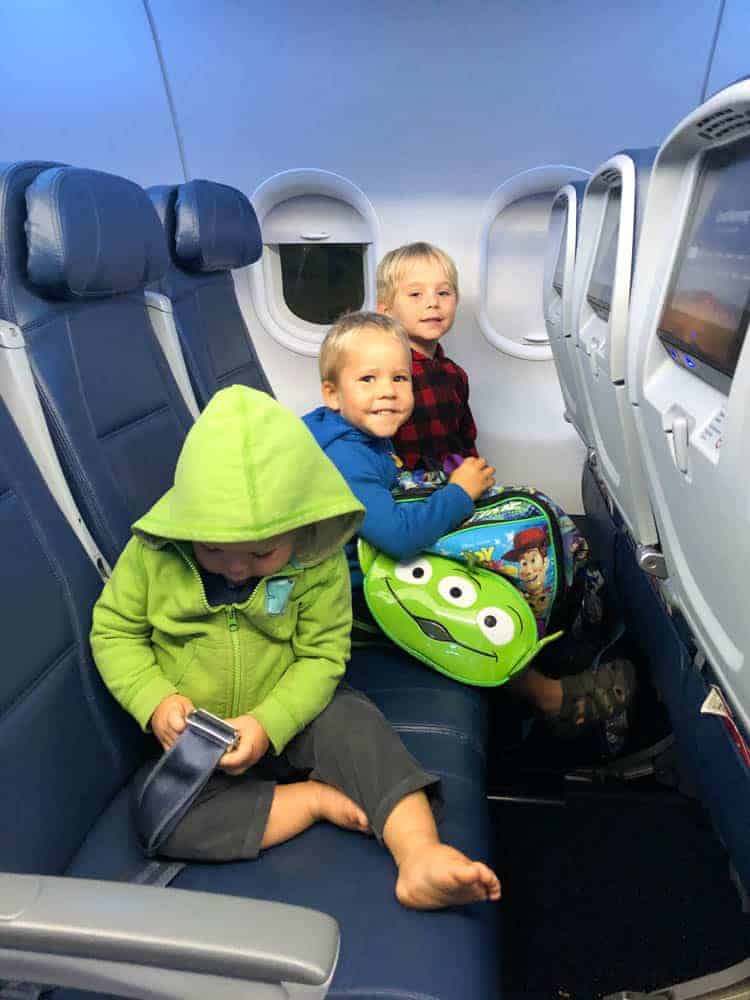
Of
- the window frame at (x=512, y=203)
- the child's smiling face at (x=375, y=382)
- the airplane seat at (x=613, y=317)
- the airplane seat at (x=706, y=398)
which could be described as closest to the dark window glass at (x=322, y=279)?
the window frame at (x=512, y=203)

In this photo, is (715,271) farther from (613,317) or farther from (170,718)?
(170,718)

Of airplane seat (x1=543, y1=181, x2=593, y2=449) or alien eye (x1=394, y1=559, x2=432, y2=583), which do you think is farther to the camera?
airplane seat (x1=543, y1=181, x2=593, y2=449)

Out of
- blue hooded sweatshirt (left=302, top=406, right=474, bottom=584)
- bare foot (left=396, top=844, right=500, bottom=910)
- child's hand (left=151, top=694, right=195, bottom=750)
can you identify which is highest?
blue hooded sweatshirt (left=302, top=406, right=474, bottom=584)

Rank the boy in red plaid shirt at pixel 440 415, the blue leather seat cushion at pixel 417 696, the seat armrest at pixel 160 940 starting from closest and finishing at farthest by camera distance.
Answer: the seat armrest at pixel 160 940, the blue leather seat cushion at pixel 417 696, the boy in red plaid shirt at pixel 440 415

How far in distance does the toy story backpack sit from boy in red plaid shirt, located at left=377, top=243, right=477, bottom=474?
406mm

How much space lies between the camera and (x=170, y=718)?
111cm

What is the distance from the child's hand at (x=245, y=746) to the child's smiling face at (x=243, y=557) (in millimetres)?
214

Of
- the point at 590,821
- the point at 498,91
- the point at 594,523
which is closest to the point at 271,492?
the point at 590,821

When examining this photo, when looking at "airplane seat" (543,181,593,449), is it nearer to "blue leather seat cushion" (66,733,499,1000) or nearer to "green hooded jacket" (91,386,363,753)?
"green hooded jacket" (91,386,363,753)

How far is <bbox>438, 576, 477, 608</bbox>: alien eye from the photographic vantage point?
1560 millimetres

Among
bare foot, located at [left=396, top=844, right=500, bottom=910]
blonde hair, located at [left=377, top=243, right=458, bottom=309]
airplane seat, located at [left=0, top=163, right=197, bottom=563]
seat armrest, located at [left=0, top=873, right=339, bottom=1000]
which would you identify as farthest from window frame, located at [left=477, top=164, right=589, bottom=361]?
seat armrest, located at [left=0, top=873, right=339, bottom=1000]

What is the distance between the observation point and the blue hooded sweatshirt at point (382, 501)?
1.54 metres

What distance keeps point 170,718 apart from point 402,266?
5.30ft

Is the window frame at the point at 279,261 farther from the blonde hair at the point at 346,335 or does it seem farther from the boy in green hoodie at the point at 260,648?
the boy in green hoodie at the point at 260,648
